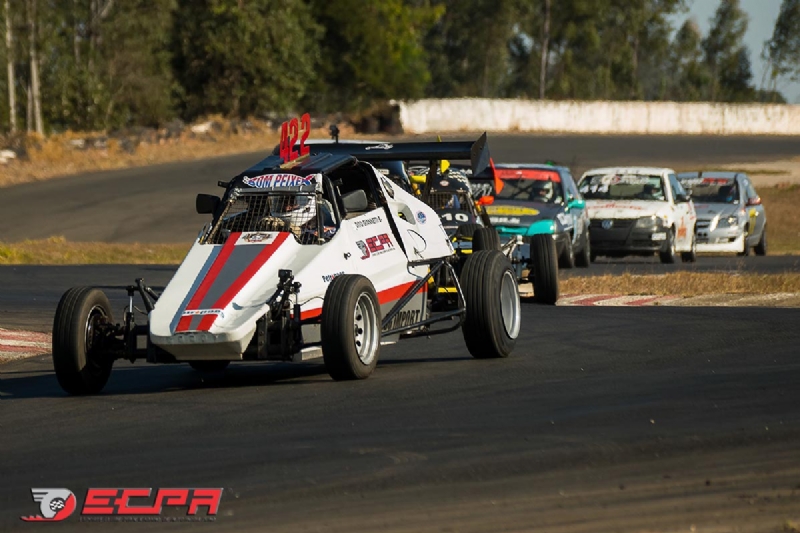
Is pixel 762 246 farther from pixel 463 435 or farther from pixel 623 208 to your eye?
pixel 463 435

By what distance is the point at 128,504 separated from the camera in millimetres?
6176

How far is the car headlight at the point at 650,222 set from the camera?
79.0 ft

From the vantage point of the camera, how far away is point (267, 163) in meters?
11.2

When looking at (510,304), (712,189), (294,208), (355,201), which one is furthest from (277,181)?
(712,189)

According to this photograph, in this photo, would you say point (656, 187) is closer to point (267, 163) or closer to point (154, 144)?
point (267, 163)

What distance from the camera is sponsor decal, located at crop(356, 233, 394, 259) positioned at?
1042cm

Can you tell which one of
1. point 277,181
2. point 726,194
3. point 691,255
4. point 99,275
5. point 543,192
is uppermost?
point 277,181

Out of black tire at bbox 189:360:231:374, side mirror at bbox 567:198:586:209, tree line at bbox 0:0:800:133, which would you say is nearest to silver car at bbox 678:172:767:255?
side mirror at bbox 567:198:586:209

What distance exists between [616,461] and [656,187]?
18831 mm

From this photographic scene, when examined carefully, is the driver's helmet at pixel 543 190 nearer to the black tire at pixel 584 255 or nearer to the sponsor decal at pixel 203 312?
the black tire at pixel 584 255

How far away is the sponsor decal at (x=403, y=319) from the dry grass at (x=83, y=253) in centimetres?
1340

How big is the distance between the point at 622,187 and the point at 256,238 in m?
16.5

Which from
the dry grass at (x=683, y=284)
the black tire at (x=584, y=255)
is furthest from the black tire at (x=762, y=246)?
the dry grass at (x=683, y=284)

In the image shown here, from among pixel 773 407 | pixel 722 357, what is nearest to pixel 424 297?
pixel 722 357
